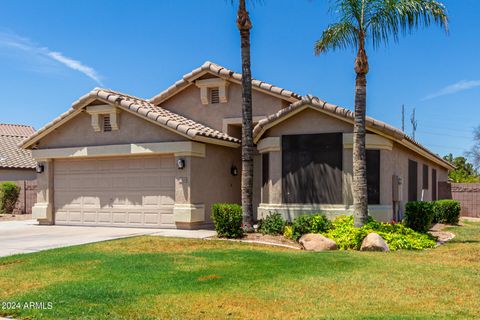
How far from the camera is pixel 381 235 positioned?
13852 mm

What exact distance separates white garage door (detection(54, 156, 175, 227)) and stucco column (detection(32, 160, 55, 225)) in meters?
0.18

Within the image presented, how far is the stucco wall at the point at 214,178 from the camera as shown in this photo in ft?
59.1

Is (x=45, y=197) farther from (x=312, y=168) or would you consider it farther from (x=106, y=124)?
(x=312, y=168)

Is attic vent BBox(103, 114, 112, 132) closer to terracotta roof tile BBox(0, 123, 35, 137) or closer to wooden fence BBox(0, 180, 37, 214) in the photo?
wooden fence BBox(0, 180, 37, 214)

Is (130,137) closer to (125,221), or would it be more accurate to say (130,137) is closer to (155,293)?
(125,221)

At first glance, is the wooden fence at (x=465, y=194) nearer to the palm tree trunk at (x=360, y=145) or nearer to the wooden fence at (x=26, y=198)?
the palm tree trunk at (x=360, y=145)

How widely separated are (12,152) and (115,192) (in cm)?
1896

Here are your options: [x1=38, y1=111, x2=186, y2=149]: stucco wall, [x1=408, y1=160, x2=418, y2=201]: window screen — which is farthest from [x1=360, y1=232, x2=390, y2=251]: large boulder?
[x1=408, y1=160, x2=418, y2=201]: window screen

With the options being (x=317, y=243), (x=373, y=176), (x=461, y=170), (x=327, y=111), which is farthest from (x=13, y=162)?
(x=461, y=170)

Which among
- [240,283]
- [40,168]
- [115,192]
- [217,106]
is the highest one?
[217,106]

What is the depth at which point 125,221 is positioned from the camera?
62.3 ft

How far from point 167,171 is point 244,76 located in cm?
440

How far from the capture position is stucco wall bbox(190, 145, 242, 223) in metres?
18.0

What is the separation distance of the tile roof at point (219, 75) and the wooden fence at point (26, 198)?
10.4 m
